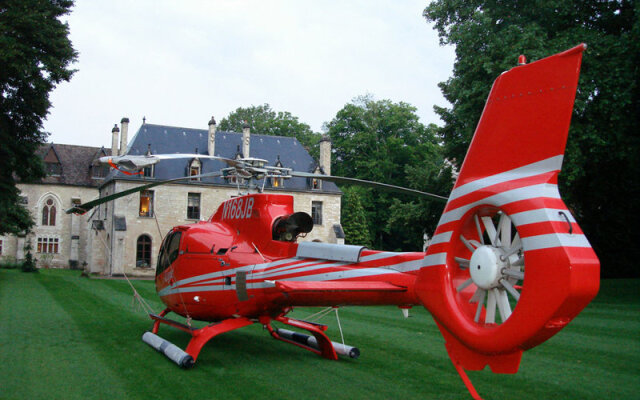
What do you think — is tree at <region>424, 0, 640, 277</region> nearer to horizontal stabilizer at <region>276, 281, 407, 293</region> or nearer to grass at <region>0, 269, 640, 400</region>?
grass at <region>0, 269, 640, 400</region>

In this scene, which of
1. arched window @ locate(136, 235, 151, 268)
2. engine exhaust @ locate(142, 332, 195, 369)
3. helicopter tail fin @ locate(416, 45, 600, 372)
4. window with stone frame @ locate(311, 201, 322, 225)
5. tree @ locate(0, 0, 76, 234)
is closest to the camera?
helicopter tail fin @ locate(416, 45, 600, 372)

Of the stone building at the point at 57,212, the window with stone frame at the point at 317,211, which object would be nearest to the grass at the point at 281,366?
the window with stone frame at the point at 317,211

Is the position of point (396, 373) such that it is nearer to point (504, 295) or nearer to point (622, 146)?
point (504, 295)

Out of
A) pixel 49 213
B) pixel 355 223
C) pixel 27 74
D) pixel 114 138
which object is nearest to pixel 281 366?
pixel 27 74

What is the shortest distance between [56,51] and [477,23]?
17669mm

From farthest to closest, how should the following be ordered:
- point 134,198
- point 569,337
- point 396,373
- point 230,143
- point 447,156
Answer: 1. point 230,143
2. point 134,198
3. point 447,156
4. point 569,337
5. point 396,373

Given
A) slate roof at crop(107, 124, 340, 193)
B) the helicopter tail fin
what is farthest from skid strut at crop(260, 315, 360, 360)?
slate roof at crop(107, 124, 340, 193)

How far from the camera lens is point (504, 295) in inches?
166

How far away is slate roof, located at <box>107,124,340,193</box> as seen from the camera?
146 ft

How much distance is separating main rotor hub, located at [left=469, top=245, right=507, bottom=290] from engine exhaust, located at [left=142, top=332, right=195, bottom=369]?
215 inches

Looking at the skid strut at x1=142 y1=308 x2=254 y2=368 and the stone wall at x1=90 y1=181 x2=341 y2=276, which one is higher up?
the stone wall at x1=90 y1=181 x2=341 y2=276

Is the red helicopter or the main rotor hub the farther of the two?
the main rotor hub

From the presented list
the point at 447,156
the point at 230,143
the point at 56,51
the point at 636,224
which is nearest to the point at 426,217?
the point at 447,156

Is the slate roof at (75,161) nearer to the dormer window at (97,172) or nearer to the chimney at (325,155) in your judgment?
the dormer window at (97,172)
